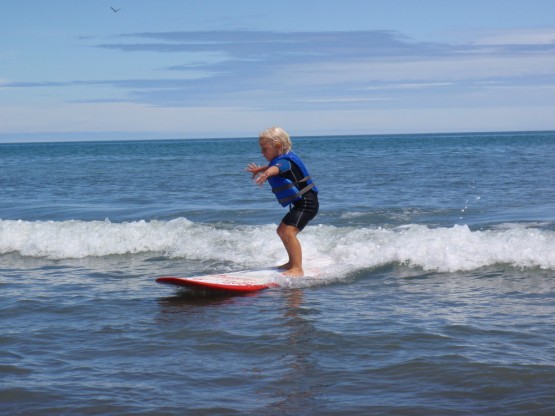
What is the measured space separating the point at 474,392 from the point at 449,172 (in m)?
21.6

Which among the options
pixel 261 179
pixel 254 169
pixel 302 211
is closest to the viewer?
pixel 261 179

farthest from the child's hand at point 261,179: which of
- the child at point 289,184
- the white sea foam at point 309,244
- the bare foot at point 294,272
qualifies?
the white sea foam at point 309,244

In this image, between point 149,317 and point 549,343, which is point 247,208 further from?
point 549,343

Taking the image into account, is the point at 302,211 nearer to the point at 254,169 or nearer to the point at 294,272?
the point at 294,272

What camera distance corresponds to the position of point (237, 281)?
28.6 feet

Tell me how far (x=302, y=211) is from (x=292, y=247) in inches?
17.5

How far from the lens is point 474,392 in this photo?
17.1ft

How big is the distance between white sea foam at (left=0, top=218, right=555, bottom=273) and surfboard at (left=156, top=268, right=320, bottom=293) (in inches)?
32.7

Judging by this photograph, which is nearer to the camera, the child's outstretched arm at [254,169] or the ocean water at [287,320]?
the ocean water at [287,320]

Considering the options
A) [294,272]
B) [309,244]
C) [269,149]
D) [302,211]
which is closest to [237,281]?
[294,272]

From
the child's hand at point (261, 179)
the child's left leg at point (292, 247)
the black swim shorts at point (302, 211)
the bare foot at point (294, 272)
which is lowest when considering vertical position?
the bare foot at point (294, 272)

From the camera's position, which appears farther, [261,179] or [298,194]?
[298,194]

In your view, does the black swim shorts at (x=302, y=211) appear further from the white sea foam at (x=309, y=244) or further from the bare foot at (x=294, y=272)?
the white sea foam at (x=309, y=244)

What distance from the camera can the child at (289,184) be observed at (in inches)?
340
